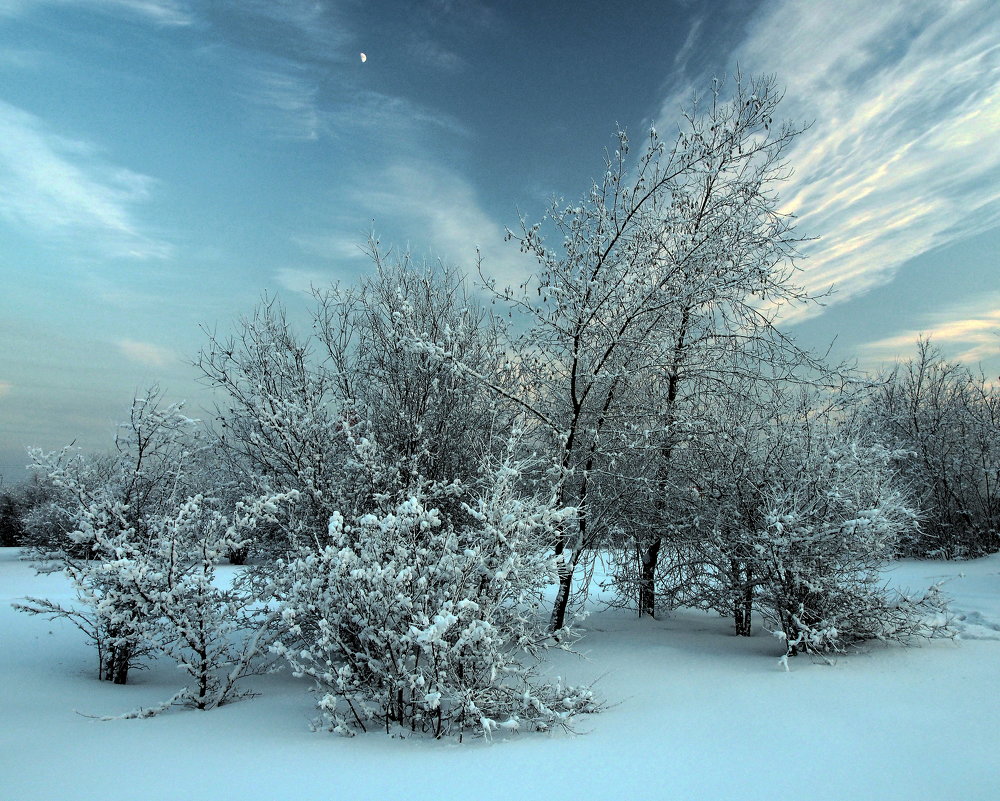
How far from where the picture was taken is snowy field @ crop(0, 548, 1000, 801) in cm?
363

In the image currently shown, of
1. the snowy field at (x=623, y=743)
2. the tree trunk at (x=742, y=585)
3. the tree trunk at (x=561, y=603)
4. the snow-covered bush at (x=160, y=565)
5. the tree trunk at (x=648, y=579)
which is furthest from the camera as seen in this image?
the tree trunk at (x=648, y=579)

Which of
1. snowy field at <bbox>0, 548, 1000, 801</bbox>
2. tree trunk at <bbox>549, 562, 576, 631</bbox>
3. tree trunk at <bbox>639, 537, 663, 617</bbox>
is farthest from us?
tree trunk at <bbox>639, 537, 663, 617</bbox>

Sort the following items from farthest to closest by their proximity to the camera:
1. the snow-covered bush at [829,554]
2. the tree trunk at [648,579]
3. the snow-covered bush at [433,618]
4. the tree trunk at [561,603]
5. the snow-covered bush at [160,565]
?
the tree trunk at [648,579] → the tree trunk at [561,603] → the snow-covered bush at [829,554] → the snow-covered bush at [160,565] → the snow-covered bush at [433,618]

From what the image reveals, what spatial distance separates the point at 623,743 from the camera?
430 centimetres

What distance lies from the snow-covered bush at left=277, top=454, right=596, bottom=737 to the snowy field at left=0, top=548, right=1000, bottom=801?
26cm

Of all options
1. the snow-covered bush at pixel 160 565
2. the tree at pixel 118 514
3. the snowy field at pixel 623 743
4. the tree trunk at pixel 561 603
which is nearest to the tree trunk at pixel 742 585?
the snowy field at pixel 623 743

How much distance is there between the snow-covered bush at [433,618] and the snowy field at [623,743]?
257 mm

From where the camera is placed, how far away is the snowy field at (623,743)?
3.63m

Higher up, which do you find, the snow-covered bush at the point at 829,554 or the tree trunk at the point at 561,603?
the snow-covered bush at the point at 829,554

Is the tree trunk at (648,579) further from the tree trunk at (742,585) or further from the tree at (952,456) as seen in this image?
the tree at (952,456)

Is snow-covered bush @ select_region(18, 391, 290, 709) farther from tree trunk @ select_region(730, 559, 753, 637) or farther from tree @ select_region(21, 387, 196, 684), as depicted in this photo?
tree trunk @ select_region(730, 559, 753, 637)

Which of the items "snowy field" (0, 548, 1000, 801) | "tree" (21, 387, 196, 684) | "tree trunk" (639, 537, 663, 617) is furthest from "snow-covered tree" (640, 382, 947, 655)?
"tree" (21, 387, 196, 684)

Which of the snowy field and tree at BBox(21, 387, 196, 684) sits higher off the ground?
tree at BBox(21, 387, 196, 684)

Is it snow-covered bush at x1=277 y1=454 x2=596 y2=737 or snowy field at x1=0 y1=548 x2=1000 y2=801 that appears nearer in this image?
snowy field at x1=0 y1=548 x2=1000 y2=801
